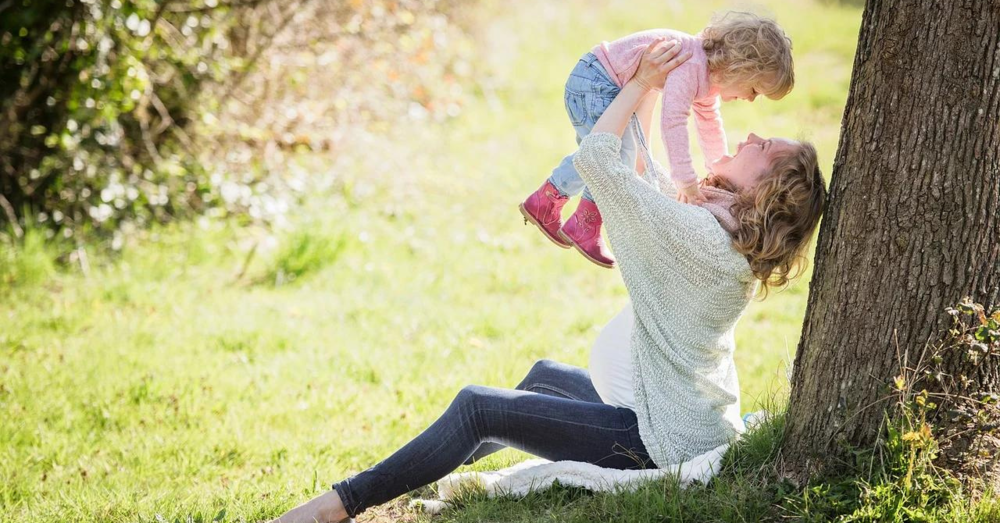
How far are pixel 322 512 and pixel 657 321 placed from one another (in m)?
1.19

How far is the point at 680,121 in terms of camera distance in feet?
9.41

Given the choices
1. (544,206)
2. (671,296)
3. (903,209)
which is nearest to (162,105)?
(544,206)

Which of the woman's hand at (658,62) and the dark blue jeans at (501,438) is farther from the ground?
the woman's hand at (658,62)

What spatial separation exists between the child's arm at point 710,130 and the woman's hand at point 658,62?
227 millimetres

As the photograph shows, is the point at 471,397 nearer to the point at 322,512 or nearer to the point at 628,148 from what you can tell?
→ the point at 322,512

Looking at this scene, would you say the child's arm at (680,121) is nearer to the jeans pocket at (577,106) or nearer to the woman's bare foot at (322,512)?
the jeans pocket at (577,106)

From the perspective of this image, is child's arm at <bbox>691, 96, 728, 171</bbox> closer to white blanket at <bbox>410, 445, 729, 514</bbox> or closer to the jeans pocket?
the jeans pocket

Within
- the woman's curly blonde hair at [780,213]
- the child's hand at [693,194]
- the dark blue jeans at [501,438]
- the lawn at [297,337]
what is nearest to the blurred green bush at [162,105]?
the lawn at [297,337]

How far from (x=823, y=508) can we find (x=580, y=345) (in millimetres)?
2556

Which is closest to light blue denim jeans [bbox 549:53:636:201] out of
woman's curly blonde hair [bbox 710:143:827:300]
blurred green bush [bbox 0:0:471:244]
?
woman's curly blonde hair [bbox 710:143:827:300]

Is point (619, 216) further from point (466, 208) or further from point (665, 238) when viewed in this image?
point (466, 208)

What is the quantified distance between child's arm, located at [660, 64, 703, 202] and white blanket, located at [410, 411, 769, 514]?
2.70 feet

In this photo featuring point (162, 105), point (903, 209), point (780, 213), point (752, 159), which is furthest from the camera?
point (162, 105)

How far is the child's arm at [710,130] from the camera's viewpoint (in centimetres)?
304
